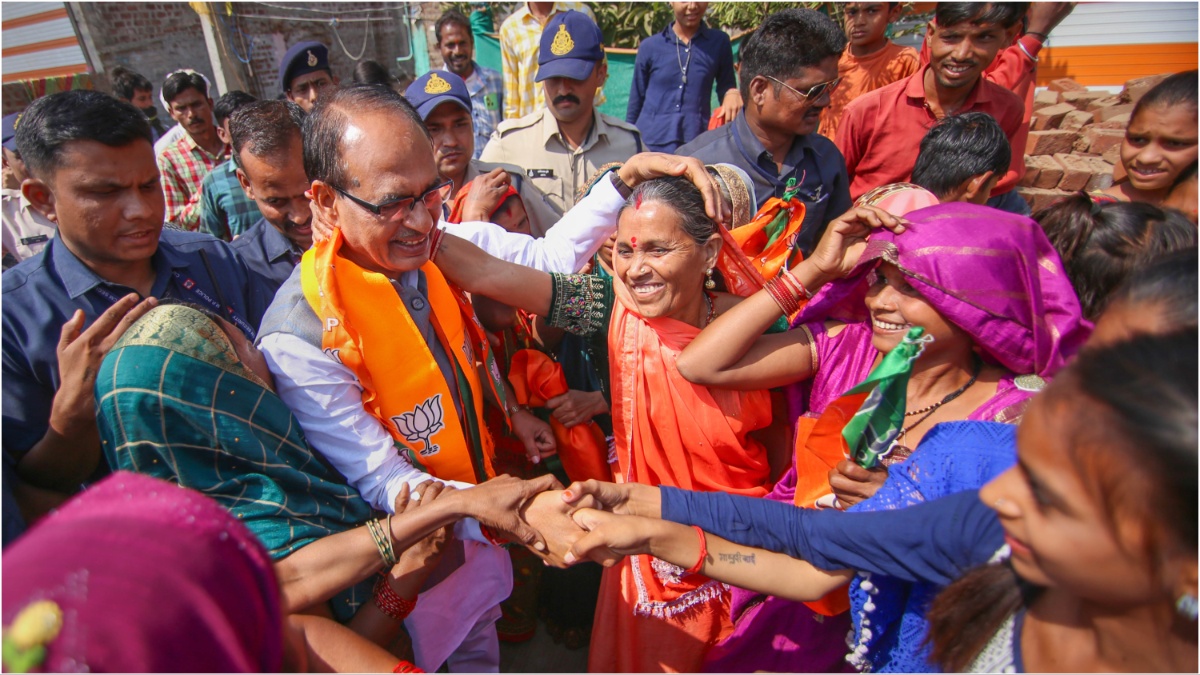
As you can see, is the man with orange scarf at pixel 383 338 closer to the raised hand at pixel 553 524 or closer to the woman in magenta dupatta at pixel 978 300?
the raised hand at pixel 553 524

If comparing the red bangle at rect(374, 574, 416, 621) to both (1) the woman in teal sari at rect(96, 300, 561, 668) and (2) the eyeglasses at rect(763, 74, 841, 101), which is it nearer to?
(1) the woman in teal sari at rect(96, 300, 561, 668)

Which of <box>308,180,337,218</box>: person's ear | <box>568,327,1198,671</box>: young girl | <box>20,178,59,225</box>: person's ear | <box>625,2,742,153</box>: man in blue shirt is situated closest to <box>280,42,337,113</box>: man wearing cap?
<box>625,2,742,153</box>: man in blue shirt

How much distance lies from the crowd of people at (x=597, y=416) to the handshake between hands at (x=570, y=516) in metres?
0.01

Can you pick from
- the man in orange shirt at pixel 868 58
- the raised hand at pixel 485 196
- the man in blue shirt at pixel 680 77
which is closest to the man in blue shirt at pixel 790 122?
the raised hand at pixel 485 196

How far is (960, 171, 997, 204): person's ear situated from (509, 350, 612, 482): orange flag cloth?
215 cm

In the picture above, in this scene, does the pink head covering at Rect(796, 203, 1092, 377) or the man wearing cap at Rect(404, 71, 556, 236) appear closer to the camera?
the pink head covering at Rect(796, 203, 1092, 377)

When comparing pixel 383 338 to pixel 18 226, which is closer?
pixel 383 338

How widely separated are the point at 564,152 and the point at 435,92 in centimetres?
105

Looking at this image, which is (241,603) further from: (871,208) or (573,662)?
(573,662)

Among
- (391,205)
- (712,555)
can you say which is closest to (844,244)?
(712,555)

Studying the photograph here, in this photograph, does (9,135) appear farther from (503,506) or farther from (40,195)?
(503,506)

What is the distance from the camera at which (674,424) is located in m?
2.32

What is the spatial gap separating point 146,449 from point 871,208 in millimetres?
2184

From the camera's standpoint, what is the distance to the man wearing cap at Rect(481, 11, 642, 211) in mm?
3896
